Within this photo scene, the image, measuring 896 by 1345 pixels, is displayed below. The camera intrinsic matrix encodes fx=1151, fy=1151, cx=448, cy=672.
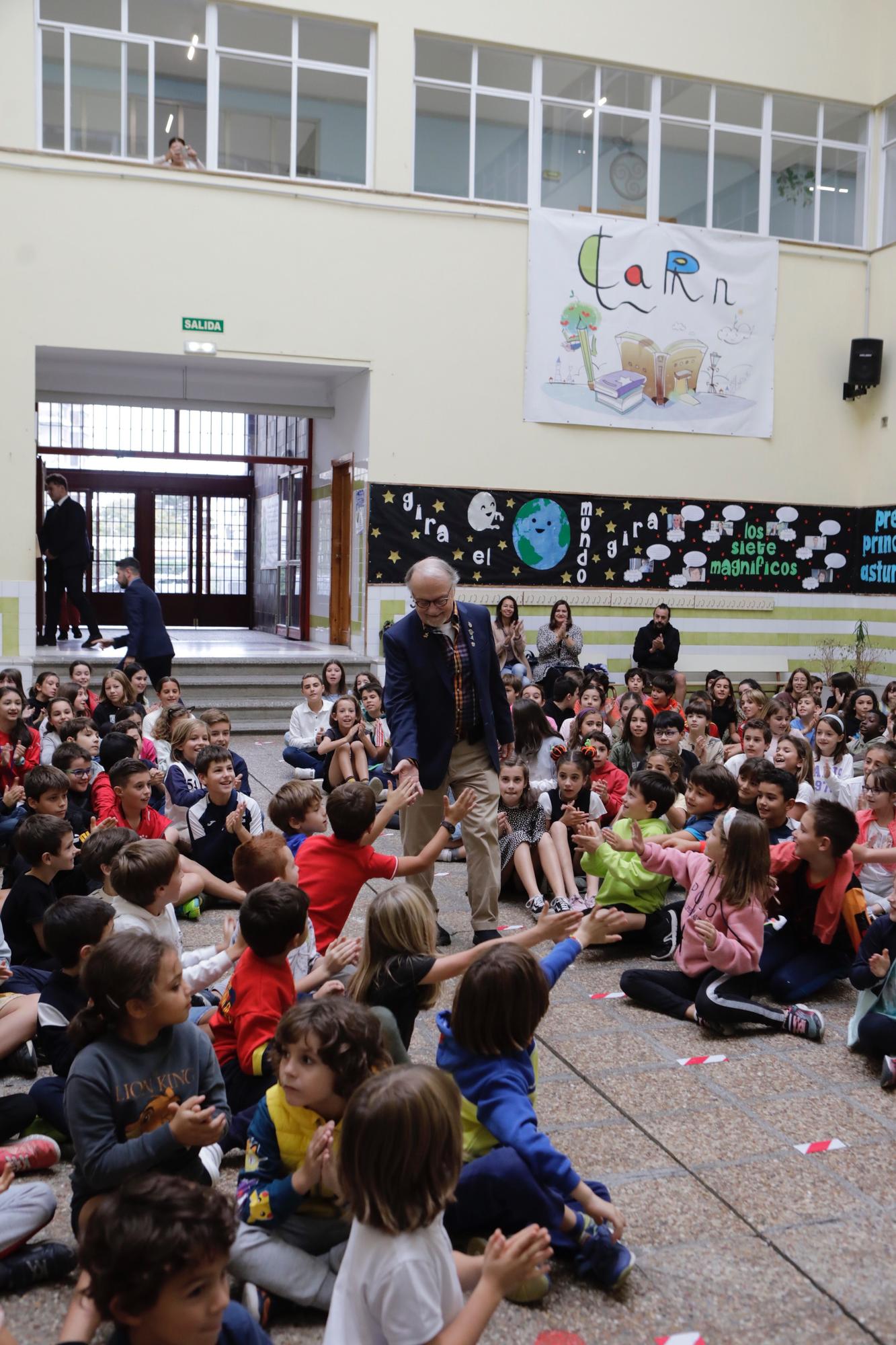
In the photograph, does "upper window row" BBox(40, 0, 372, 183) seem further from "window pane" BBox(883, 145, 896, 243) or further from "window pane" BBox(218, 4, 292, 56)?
"window pane" BBox(883, 145, 896, 243)

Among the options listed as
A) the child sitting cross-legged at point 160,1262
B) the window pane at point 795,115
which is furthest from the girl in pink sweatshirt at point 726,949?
the window pane at point 795,115

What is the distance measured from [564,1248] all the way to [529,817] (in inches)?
127

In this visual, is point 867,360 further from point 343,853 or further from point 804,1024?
point 343,853

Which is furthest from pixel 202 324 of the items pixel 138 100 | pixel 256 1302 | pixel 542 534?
pixel 256 1302

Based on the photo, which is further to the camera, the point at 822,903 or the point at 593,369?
the point at 593,369

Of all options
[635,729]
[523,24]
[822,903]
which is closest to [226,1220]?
[822,903]

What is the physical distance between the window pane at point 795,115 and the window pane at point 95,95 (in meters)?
7.28

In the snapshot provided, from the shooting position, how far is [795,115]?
13.3 m

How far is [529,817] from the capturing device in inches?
233

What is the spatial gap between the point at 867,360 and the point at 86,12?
8.97 metres

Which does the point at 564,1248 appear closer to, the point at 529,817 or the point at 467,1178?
the point at 467,1178

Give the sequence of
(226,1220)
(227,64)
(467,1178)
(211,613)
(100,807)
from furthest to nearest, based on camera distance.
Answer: (211,613), (227,64), (100,807), (467,1178), (226,1220)

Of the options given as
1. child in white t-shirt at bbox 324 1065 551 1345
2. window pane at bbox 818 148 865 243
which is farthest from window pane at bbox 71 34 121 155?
child in white t-shirt at bbox 324 1065 551 1345

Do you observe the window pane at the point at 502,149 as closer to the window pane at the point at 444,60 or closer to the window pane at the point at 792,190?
the window pane at the point at 444,60
